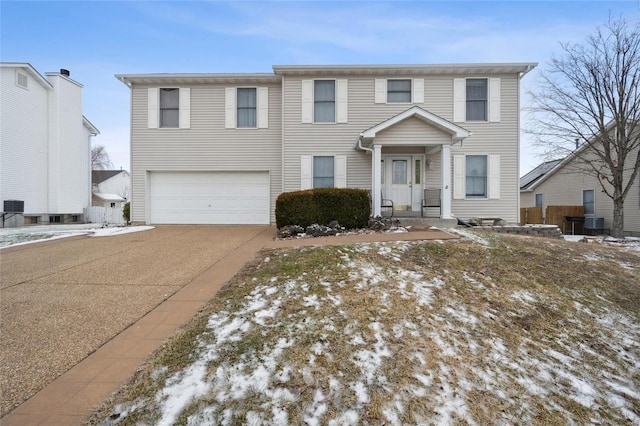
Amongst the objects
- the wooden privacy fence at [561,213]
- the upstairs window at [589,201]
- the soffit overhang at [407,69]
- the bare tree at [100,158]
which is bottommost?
the wooden privacy fence at [561,213]

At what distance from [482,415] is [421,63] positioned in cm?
1153

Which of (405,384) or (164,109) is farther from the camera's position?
(164,109)

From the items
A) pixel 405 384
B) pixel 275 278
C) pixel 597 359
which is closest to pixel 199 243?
pixel 275 278

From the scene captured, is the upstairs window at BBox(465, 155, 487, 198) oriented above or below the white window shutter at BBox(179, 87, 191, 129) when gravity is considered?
below

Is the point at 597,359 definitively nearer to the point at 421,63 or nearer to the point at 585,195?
the point at 421,63

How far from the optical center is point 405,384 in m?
2.56

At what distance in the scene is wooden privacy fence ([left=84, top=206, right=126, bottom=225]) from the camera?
19.5m

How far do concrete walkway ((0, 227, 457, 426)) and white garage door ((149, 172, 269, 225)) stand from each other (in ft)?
25.3

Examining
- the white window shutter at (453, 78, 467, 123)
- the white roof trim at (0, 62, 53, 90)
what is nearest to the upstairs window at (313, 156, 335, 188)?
the white window shutter at (453, 78, 467, 123)

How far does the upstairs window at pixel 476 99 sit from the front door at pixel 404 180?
8.84 feet

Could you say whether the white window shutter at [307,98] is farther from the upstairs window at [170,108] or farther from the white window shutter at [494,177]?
the white window shutter at [494,177]

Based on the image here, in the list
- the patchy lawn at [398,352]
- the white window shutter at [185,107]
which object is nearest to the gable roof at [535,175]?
the patchy lawn at [398,352]

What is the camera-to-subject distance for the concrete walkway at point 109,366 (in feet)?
7.25

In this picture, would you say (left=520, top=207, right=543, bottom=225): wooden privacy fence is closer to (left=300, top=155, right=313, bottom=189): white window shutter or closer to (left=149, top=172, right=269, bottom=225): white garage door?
(left=300, top=155, right=313, bottom=189): white window shutter
